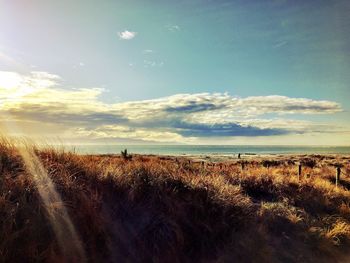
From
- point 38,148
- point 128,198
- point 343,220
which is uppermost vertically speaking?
point 38,148

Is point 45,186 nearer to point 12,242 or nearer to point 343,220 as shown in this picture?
point 12,242

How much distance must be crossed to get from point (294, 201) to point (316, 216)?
131cm

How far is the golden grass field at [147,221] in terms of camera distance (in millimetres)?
7141

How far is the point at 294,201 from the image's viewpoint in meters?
15.6

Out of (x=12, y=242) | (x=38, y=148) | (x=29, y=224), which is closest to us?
(x=12, y=242)

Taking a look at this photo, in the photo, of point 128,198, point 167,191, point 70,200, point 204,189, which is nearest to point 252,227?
point 204,189

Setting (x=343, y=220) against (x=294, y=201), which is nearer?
(x=343, y=220)

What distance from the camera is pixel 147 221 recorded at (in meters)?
9.13

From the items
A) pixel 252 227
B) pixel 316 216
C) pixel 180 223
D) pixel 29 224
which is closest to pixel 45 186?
pixel 29 224

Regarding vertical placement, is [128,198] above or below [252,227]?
above

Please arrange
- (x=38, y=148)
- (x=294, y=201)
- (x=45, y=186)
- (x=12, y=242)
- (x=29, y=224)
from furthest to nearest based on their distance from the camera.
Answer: (x=294, y=201) < (x=38, y=148) < (x=45, y=186) < (x=29, y=224) < (x=12, y=242)

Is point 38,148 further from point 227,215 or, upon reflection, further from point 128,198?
point 227,215

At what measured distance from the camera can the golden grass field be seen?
714 centimetres

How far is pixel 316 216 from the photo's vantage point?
14.4 m
